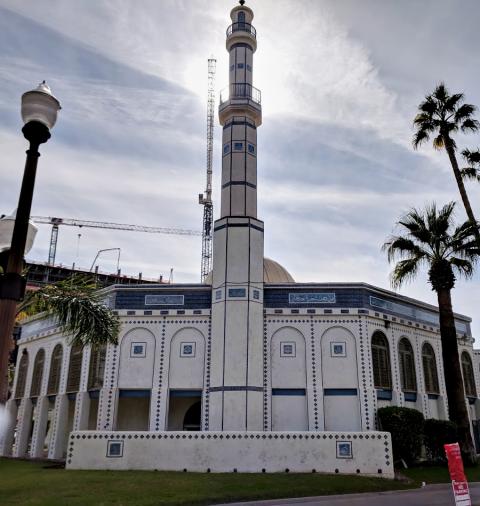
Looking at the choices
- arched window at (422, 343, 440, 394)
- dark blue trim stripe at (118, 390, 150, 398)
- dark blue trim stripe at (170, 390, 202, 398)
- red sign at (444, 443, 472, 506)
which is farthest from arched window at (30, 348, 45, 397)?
red sign at (444, 443, 472, 506)

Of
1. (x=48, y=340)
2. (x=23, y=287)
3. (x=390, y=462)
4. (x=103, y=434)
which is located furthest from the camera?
(x=48, y=340)

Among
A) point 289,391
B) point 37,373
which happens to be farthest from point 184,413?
point 37,373

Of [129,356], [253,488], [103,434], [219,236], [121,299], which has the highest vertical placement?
[219,236]

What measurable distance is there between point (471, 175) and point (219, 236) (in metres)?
12.4

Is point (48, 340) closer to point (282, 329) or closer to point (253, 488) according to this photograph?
point (282, 329)

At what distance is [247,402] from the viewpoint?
984 inches

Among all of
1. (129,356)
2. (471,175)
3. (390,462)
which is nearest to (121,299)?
(129,356)

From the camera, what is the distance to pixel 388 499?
1583cm

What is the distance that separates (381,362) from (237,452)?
33.6 ft

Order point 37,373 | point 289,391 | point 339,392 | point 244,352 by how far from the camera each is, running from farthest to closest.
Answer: point 37,373, point 289,391, point 339,392, point 244,352

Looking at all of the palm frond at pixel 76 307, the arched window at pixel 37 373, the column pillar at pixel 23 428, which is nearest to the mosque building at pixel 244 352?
the arched window at pixel 37 373

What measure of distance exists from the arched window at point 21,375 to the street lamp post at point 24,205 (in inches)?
1199

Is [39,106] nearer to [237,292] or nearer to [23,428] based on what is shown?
[237,292]

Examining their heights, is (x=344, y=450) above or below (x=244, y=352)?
below
